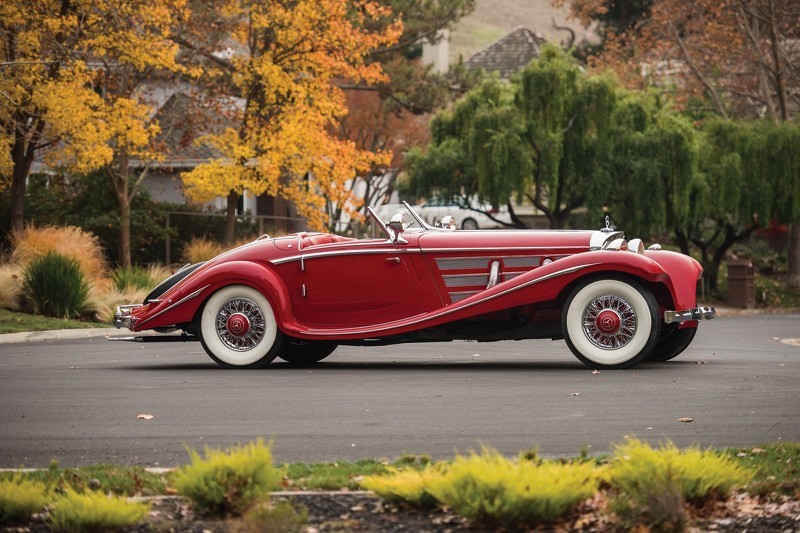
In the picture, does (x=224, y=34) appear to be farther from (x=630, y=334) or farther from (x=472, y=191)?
(x=630, y=334)

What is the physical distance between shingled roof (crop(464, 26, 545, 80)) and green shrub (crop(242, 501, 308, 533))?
62427 mm

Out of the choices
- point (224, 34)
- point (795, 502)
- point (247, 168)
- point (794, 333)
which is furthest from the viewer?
point (224, 34)

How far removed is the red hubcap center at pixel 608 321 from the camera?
1244cm

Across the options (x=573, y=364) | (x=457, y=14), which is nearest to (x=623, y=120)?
(x=457, y=14)

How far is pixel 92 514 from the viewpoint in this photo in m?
5.40

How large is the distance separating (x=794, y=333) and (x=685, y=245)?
Answer: 45.4ft

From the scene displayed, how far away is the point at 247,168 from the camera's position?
29031 mm

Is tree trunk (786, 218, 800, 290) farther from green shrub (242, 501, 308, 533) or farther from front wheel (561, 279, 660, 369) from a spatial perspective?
green shrub (242, 501, 308, 533)

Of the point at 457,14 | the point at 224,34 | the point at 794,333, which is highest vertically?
the point at 457,14

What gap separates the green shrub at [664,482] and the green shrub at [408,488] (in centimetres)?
81

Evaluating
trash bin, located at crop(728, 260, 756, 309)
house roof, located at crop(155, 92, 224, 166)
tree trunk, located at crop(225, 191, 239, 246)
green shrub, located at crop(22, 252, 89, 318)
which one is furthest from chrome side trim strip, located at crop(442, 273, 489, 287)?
trash bin, located at crop(728, 260, 756, 309)

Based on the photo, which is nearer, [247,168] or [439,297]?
[439,297]

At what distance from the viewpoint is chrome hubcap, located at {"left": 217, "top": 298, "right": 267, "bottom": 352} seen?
13195 mm

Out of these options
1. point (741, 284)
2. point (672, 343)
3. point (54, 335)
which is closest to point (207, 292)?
point (672, 343)
